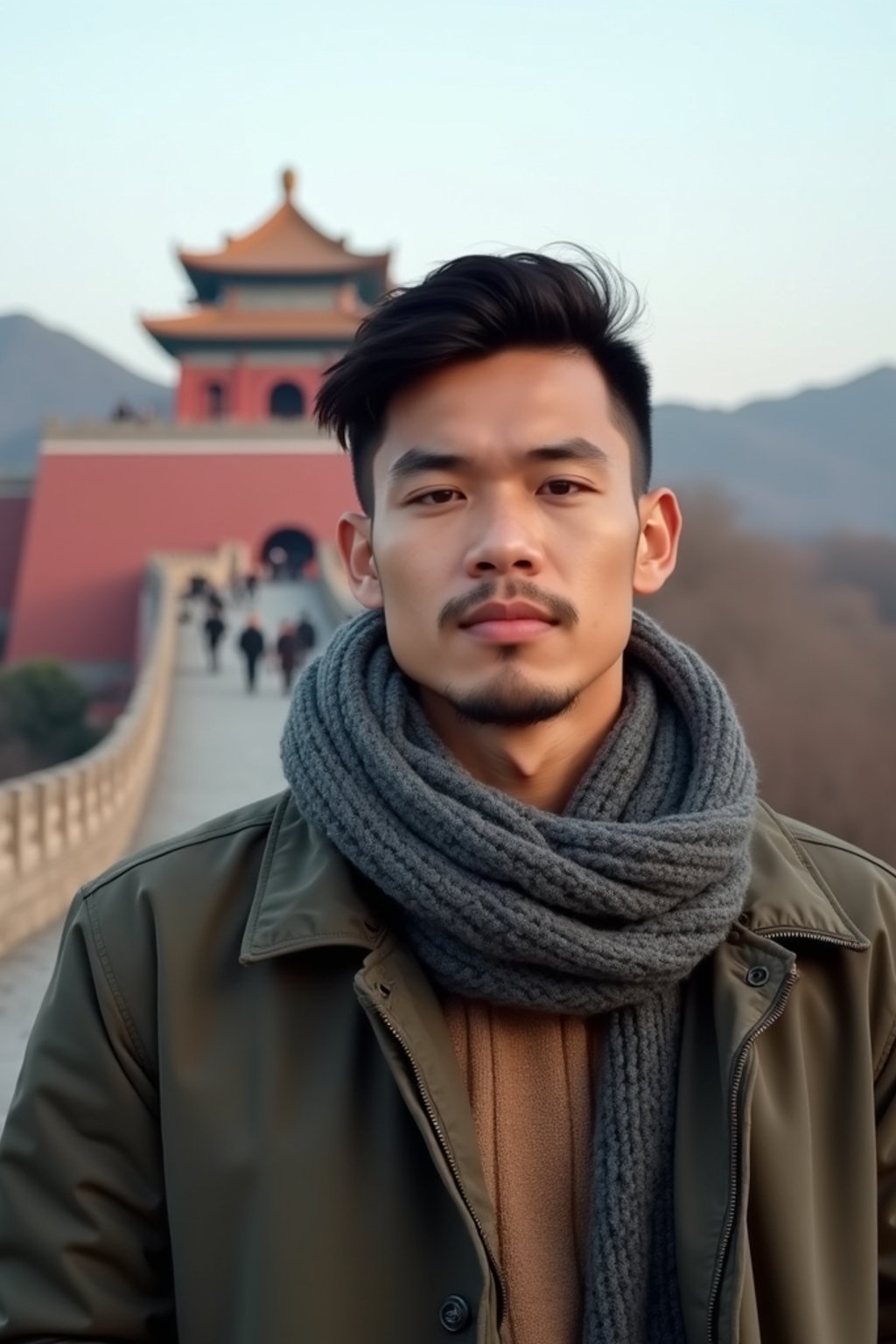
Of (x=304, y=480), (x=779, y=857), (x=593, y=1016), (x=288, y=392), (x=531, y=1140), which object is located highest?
(x=288, y=392)

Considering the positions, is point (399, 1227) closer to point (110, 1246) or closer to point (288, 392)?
point (110, 1246)

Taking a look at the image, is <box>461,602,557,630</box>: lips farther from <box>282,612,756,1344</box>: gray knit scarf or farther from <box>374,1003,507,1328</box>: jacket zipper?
<box>374,1003,507,1328</box>: jacket zipper

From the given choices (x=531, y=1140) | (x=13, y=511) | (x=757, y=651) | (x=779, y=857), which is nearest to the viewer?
(x=531, y=1140)

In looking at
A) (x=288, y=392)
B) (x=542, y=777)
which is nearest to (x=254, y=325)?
(x=288, y=392)

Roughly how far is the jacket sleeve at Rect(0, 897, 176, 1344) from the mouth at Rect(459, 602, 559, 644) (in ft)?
1.53

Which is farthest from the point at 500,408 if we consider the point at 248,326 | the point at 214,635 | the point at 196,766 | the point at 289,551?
the point at 248,326

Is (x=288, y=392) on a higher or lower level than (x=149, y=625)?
higher

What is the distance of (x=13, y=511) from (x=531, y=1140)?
26051 millimetres

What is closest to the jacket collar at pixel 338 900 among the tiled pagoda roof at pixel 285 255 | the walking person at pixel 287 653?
the walking person at pixel 287 653

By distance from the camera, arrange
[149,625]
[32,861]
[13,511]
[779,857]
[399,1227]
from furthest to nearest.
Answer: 1. [13,511]
2. [149,625]
3. [32,861]
4. [779,857]
5. [399,1227]

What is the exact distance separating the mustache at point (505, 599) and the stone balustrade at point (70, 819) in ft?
16.4

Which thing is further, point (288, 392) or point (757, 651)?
point (288, 392)

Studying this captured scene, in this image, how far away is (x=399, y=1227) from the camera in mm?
1237

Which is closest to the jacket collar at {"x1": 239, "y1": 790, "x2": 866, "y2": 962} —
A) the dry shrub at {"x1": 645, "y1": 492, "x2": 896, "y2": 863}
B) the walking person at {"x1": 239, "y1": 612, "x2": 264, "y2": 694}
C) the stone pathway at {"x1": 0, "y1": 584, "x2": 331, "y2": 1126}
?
the stone pathway at {"x1": 0, "y1": 584, "x2": 331, "y2": 1126}
